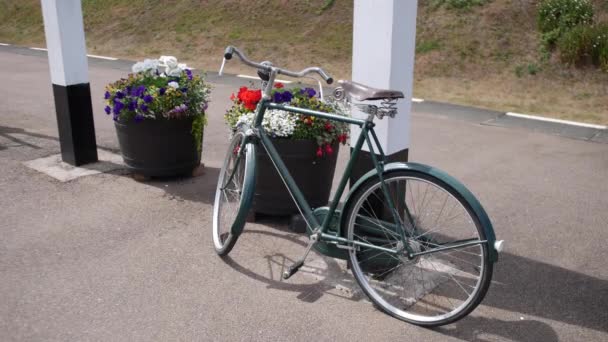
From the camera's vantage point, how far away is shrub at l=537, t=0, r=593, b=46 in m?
11.6

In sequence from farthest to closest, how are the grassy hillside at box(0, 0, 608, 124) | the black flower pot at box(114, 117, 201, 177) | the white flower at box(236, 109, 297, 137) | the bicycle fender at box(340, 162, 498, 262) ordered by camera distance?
the grassy hillside at box(0, 0, 608, 124) < the black flower pot at box(114, 117, 201, 177) < the white flower at box(236, 109, 297, 137) < the bicycle fender at box(340, 162, 498, 262)

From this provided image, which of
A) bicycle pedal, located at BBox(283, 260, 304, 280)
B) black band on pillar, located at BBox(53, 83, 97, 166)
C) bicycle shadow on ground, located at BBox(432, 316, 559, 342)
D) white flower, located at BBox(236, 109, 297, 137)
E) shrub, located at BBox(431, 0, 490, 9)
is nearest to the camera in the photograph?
bicycle shadow on ground, located at BBox(432, 316, 559, 342)

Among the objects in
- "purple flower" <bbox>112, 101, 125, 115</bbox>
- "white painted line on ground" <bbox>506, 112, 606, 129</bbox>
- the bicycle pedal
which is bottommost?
the bicycle pedal

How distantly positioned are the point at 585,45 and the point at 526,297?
332 inches

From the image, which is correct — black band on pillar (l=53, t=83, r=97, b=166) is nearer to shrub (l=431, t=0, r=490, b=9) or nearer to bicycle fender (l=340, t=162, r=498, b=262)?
bicycle fender (l=340, t=162, r=498, b=262)

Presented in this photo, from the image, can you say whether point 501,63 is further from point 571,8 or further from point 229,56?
point 229,56

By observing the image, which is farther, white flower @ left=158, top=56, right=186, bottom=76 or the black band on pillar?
the black band on pillar

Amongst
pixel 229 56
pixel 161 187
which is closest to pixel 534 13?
pixel 161 187

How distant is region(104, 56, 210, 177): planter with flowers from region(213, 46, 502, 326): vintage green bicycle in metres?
1.26

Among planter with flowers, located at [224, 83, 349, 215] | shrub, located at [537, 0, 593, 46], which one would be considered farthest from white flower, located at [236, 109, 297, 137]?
shrub, located at [537, 0, 593, 46]

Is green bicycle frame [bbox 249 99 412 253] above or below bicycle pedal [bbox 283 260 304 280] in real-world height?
above

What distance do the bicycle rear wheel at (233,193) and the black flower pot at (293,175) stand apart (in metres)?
0.23

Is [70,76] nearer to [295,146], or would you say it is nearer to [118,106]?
[118,106]

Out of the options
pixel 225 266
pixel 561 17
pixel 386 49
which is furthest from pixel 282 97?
pixel 561 17
